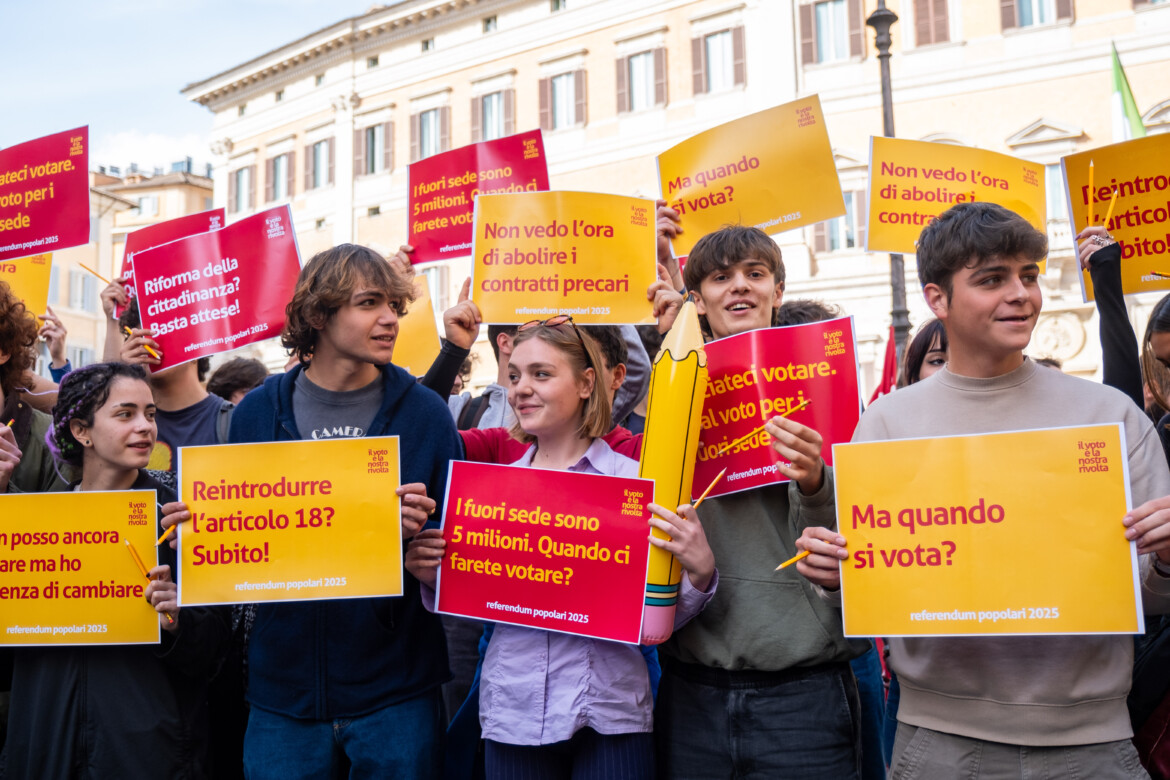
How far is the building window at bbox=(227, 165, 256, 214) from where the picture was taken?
31.2 metres

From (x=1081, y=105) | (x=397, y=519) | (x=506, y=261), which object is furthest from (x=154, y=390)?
(x=1081, y=105)

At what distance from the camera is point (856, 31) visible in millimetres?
20344

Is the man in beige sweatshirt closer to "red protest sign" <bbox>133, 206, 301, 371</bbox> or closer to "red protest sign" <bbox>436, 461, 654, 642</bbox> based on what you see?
"red protest sign" <bbox>436, 461, 654, 642</bbox>

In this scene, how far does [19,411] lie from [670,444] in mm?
2601

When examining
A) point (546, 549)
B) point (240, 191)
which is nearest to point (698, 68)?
point (240, 191)

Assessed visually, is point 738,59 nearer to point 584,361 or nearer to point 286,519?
point 584,361

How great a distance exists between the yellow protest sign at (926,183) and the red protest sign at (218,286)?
8.54 ft

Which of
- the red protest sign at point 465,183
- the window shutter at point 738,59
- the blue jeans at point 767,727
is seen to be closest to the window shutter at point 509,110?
the window shutter at point 738,59

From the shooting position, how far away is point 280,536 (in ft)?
9.32

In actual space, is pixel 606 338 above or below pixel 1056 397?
above

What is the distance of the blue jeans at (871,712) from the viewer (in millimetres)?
3520

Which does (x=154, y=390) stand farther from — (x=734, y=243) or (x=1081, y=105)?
(x=1081, y=105)

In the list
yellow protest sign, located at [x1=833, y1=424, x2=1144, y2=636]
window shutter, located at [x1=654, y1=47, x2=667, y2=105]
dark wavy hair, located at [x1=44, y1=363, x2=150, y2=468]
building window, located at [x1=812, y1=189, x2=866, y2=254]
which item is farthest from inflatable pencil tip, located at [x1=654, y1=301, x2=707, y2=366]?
window shutter, located at [x1=654, y1=47, x2=667, y2=105]

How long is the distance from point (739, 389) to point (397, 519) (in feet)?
3.43
